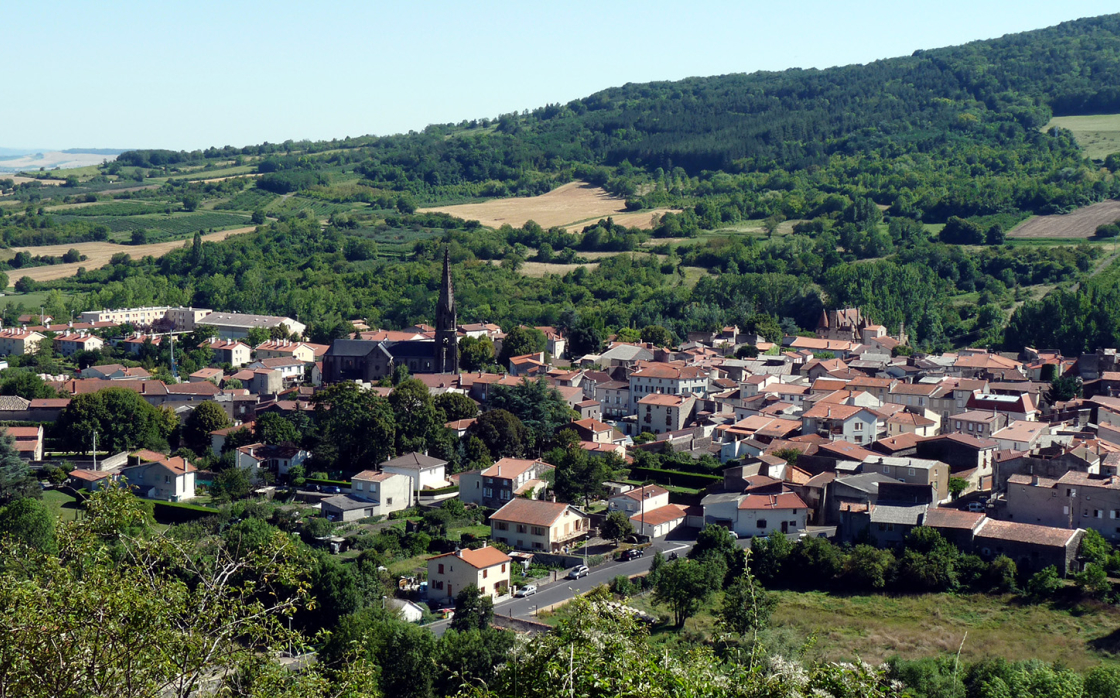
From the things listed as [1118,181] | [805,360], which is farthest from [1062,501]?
[1118,181]

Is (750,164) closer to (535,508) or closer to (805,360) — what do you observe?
(805,360)

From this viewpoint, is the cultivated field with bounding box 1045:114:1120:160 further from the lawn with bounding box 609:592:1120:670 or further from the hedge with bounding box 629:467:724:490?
the lawn with bounding box 609:592:1120:670

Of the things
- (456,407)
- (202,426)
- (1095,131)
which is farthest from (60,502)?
(1095,131)

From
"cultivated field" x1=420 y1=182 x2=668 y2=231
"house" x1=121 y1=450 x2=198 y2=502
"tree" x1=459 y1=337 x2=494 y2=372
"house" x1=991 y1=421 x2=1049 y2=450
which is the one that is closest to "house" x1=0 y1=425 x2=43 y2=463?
"house" x1=121 y1=450 x2=198 y2=502

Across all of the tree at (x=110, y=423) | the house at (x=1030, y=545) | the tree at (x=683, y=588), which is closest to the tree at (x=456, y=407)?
the tree at (x=110, y=423)

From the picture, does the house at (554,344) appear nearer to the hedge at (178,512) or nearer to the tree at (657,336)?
the tree at (657,336)

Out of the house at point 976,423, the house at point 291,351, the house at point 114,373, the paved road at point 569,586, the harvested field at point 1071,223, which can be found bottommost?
the paved road at point 569,586
